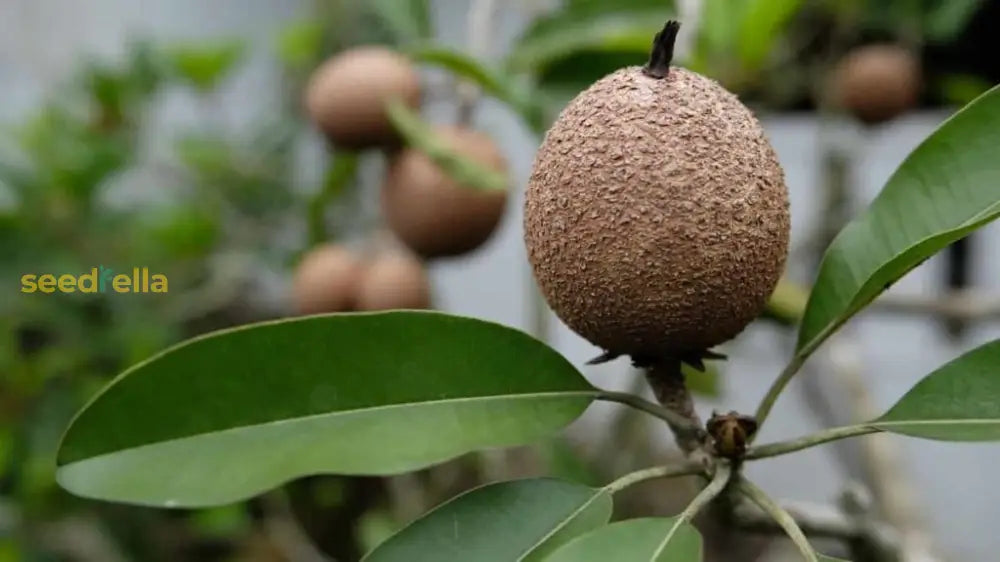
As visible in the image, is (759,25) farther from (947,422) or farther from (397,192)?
(947,422)

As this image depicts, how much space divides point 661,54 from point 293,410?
0.72 ft

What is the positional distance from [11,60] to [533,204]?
248 centimetres

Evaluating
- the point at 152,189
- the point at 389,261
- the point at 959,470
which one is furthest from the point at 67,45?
the point at 959,470

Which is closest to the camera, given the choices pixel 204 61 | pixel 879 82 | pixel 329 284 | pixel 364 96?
pixel 364 96

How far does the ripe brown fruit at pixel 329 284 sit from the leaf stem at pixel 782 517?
29.4 inches

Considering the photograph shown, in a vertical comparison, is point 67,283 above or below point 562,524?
above

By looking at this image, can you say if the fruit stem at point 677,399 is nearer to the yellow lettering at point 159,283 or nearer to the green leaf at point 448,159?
the green leaf at point 448,159

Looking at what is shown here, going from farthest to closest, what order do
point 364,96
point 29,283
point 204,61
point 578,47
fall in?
point 204,61 < point 29,283 < point 364,96 < point 578,47

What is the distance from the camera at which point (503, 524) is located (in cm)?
39

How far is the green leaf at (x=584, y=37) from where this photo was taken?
837 mm

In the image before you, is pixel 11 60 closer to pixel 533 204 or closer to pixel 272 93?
pixel 272 93

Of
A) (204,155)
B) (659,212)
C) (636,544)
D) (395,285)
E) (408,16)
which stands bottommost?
(636,544)

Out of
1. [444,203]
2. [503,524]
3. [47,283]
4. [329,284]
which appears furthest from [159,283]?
[503,524]

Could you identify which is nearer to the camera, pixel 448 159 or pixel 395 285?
pixel 448 159
